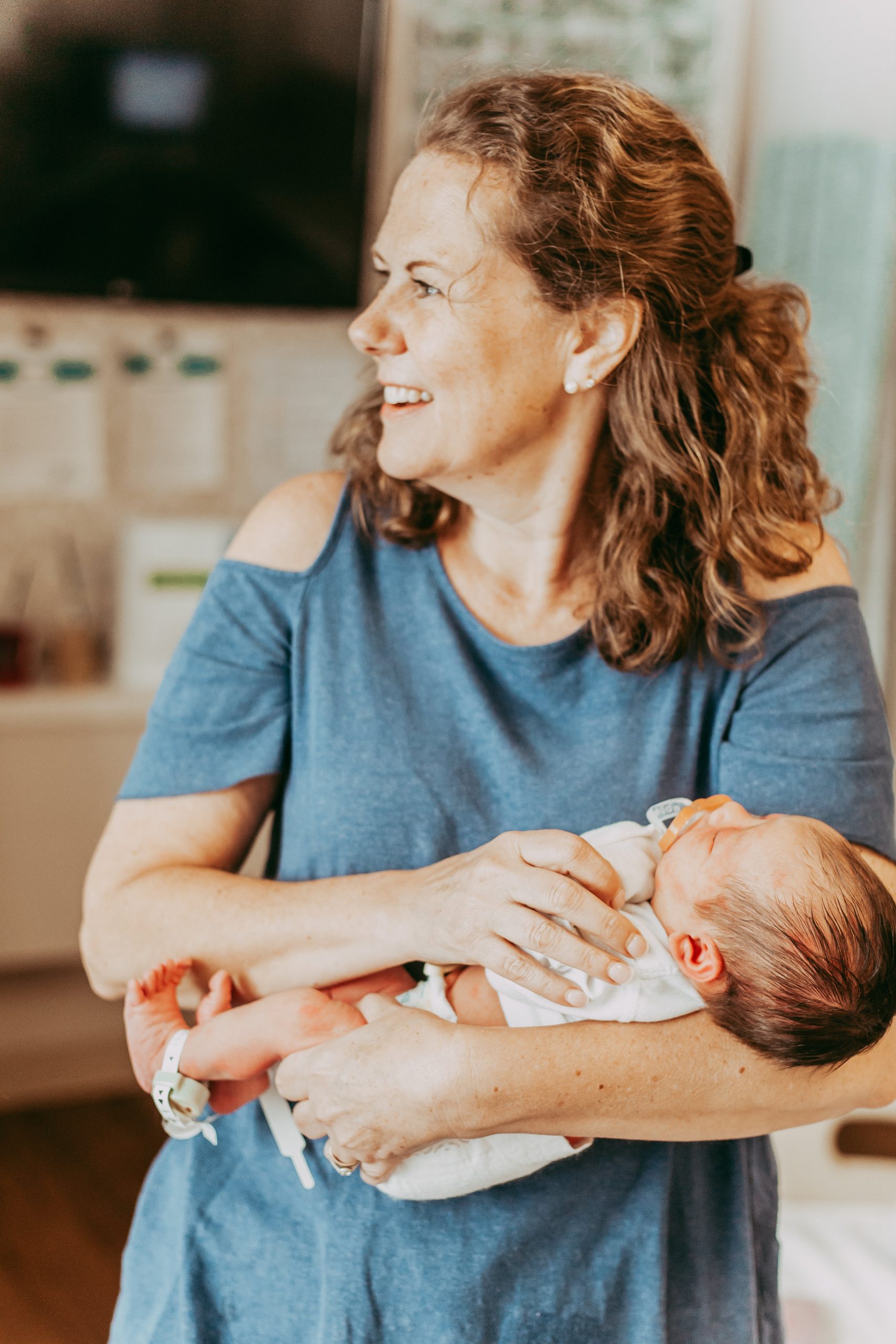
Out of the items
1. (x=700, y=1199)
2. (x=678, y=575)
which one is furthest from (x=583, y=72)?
(x=700, y=1199)

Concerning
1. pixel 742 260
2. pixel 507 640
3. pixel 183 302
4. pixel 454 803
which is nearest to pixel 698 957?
pixel 454 803

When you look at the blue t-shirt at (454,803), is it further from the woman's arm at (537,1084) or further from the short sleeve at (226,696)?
the woman's arm at (537,1084)

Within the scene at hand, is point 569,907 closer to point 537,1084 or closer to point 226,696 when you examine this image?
point 537,1084

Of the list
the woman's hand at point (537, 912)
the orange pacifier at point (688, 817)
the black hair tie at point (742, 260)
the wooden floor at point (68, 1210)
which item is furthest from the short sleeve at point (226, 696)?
the wooden floor at point (68, 1210)

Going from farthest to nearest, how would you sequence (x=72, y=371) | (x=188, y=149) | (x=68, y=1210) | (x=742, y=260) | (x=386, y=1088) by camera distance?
(x=72, y=371) → (x=188, y=149) → (x=68, y=1210) → (x=742, y=260) → (x=386, y=1088)

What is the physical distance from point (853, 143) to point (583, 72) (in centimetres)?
203

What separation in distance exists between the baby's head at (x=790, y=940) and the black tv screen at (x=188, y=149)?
2.27 meters

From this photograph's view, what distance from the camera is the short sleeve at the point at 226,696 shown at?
113cm

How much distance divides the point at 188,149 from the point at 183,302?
1.08ft

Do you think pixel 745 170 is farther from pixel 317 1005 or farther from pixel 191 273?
pixel 317 1005

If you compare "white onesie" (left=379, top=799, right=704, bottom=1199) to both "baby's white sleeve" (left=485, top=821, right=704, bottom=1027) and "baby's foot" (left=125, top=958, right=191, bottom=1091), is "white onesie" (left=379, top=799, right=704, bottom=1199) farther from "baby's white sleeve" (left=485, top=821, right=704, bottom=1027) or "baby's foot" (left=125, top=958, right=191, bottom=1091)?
"baby's foot" (left=125, top=958, right=191, bottom=1091)

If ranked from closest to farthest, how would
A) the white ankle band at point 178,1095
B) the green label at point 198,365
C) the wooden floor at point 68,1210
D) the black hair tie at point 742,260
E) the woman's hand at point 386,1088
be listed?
the woman's hand at point 386,1088, the white ankle band at point 178,1095, the black hair tie at point 742,260, the wooden floor at point 68,1210, the green label at point 198,365

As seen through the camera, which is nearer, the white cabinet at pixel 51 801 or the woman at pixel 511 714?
the woman at pixel 511 714

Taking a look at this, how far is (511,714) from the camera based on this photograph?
3.84 ft
